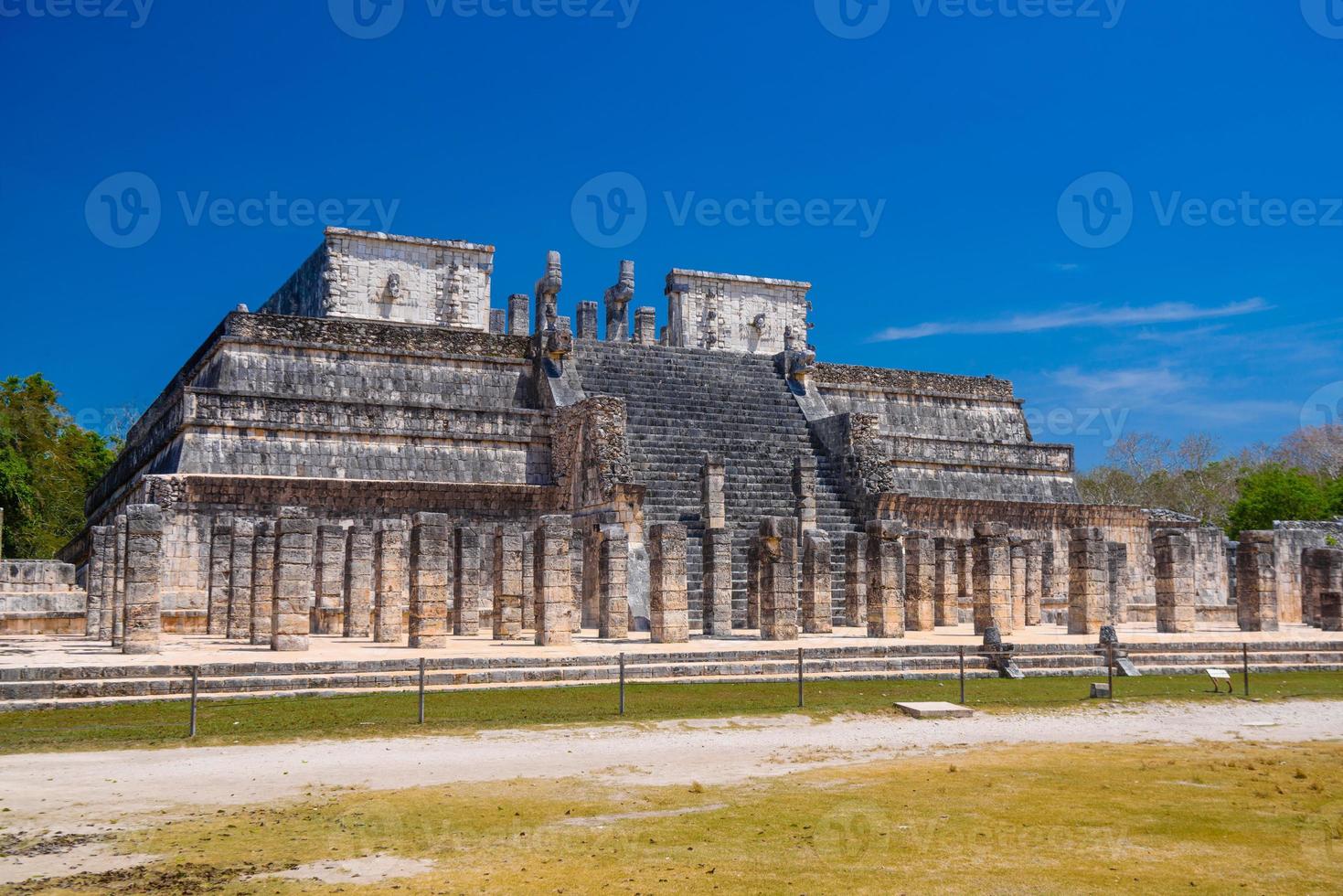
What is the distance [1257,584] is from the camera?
23.6 meters

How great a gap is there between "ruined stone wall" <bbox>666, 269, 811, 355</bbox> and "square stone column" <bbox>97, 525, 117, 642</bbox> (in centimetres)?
2037

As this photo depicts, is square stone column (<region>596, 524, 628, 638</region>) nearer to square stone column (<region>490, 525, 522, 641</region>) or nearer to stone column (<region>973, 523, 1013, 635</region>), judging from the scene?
square stone column (<region>490, 525, 522, 641</region>)

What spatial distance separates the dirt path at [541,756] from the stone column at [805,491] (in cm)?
1085

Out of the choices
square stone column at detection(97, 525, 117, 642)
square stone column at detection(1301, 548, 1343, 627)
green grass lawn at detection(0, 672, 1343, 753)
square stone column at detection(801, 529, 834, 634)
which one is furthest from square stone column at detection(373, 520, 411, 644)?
square stone column at detection(1301, 548, 1343, 627)

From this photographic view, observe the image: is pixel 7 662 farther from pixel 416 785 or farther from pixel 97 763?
pixel 416 785

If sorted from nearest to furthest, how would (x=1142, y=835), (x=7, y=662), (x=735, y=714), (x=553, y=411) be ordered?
(x=1142, y=835), (x=735, y=714), (x=7, y=662), (x=553, y=411)

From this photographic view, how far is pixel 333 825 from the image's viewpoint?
7.70 m

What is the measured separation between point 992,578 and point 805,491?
4186 mm

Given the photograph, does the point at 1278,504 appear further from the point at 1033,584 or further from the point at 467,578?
the point at 467,578

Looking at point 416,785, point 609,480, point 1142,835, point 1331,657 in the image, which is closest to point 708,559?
point 609,480

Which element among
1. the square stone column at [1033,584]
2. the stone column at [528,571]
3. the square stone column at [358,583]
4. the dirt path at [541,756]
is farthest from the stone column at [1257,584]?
the square stone column at [358,583]

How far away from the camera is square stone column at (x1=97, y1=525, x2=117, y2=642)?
62.3ft

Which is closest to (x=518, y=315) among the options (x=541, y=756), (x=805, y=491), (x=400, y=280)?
(x=400, y=280)

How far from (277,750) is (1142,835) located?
6754 millimetres
